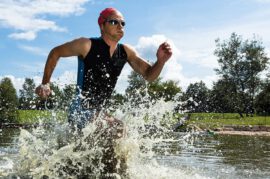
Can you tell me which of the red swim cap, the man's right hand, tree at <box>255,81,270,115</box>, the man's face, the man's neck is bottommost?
the man's right hand

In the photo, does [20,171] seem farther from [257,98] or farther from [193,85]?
[193,85]

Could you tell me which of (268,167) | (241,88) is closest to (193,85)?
(241,88)

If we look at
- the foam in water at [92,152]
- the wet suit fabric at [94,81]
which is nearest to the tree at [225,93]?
the foam in water at [92,152]

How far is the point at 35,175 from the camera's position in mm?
5660

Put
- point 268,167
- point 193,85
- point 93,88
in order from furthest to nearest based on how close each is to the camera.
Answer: point 193,85 → point 268,167 → point 93,88

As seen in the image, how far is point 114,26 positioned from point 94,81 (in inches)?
31.9

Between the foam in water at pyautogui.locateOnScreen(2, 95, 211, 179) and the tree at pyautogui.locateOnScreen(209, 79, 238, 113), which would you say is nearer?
the foam in water at pyautogui.locateOnScreen(2, 95, 211, 179)

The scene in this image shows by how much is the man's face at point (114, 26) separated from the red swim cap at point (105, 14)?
0.06m

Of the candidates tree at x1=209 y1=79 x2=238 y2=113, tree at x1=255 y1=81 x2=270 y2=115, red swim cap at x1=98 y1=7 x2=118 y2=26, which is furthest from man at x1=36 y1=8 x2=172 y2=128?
tree at x1=209 y1=79 x2=238 y2=113

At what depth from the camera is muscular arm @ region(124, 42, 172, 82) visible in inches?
225

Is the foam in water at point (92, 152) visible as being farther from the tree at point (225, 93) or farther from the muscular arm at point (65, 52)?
the tree at point (225, 93)

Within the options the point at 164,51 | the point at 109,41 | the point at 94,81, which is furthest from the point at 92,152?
the point at 164,51

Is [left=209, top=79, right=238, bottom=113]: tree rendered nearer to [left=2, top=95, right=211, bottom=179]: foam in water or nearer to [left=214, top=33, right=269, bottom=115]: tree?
[left=214, top=33, right=269, bottom=115]: tree

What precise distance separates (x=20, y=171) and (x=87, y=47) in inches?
81.7
